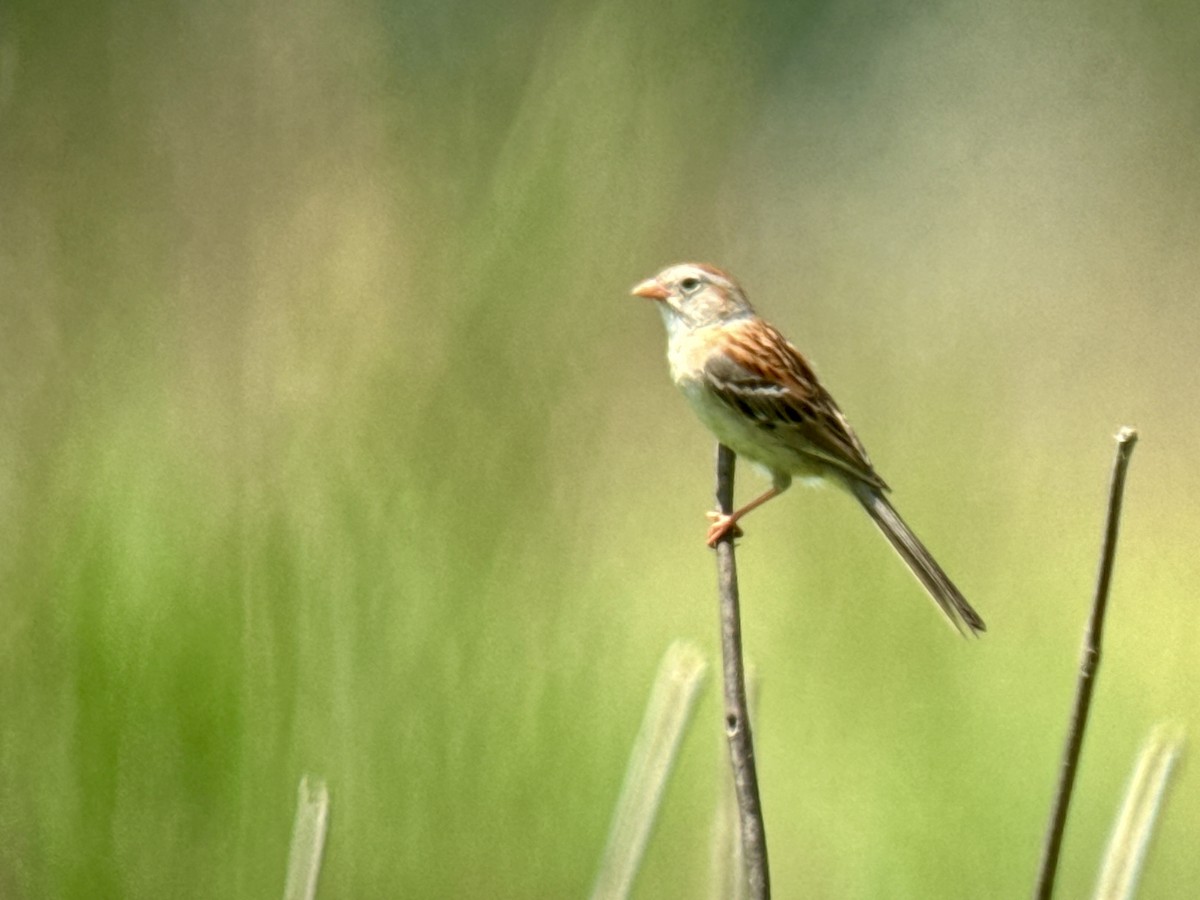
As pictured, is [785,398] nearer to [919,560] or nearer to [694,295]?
[694,295]

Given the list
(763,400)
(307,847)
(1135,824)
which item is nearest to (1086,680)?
(1135,824)

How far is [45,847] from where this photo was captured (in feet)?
4.79

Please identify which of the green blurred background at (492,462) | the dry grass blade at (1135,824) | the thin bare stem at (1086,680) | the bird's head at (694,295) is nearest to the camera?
the thin bare stem at (1086,680)

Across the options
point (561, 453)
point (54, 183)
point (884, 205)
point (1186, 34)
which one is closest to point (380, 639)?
point (561, 453)

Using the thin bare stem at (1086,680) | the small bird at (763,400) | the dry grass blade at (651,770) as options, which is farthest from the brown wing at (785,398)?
the thin bare stem at (1086,680)

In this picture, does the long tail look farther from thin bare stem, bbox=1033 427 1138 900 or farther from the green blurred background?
thin bare stem, bbox=1033 427 1138 900

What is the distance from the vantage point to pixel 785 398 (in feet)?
7.19

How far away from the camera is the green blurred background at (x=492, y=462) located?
1529mm

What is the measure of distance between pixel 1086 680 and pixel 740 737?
0.65ft

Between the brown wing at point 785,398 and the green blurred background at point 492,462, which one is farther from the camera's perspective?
the brown wing at point 785,398

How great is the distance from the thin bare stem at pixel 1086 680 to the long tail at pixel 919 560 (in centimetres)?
61

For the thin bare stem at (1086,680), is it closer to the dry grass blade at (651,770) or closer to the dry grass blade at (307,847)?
the dry grass blade at (651,770)

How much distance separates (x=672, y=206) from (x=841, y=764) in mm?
983

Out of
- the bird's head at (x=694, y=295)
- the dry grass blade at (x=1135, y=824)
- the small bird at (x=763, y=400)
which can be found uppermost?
the bird's head at (x=694, y=295)
